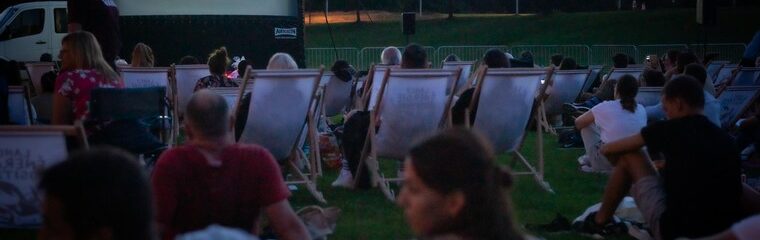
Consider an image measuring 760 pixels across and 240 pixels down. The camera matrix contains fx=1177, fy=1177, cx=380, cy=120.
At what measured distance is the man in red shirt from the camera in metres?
4.32

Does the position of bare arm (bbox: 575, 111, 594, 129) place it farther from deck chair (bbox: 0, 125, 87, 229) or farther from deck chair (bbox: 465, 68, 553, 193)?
deck chair (bbox: 0, 125, 87, 229)

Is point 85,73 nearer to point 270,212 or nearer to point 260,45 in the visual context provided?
point 270,212

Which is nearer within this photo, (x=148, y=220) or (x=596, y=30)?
(x=148, y=220)

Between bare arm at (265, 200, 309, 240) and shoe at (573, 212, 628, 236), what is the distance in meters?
2.59

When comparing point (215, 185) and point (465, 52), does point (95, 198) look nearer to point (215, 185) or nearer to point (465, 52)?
point (215, 185)

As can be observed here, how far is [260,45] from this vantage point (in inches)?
830

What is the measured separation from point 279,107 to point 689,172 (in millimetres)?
3117

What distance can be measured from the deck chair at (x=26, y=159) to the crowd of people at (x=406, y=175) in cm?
33

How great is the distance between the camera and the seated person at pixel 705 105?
26.1ft

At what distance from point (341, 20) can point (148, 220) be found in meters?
42.9

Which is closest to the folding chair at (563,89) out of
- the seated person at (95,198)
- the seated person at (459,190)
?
the seated person at (459,190)

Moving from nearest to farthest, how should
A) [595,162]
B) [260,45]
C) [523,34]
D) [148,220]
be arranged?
[148,220] → [595,162] → [260,45] → [523,34]

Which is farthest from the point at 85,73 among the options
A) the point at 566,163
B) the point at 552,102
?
the point at 552,102

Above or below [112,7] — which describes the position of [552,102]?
below
